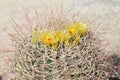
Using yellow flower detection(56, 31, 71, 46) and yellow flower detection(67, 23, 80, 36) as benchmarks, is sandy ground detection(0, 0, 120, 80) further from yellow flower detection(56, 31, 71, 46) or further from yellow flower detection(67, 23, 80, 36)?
yellow flower detection(56, 31, 71, 46)

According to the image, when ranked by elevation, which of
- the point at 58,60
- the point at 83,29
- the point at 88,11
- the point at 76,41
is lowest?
the point at 58,60

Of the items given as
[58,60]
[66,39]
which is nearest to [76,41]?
[66,39]

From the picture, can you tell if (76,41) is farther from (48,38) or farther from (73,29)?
(48,38)

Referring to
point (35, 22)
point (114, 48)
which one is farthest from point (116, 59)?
point (35, 22)

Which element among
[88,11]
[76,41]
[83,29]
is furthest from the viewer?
[88,11]

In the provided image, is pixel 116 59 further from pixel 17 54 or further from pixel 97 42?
pixel 17 54

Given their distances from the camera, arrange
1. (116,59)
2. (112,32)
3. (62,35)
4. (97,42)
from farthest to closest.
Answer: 1. (112,32)
2. (116,59)
3. (97,42)
4. (62,35)

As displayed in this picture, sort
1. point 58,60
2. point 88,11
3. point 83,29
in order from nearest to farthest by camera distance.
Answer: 1. point 58,60
2. point 83,29
3. point 88,11
